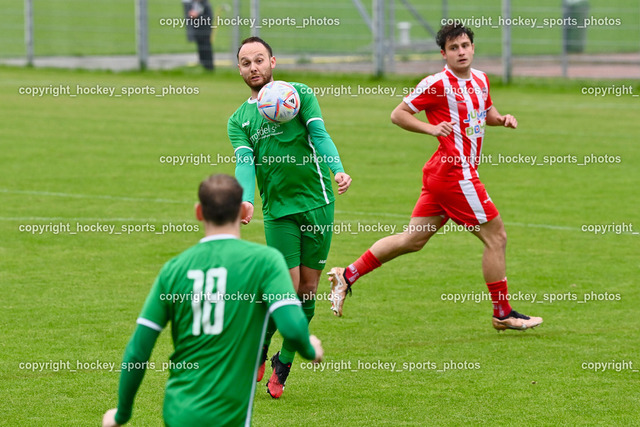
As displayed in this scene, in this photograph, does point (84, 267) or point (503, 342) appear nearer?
point (503, 342)

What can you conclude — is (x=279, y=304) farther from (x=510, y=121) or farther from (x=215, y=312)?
(x=510, y=121)

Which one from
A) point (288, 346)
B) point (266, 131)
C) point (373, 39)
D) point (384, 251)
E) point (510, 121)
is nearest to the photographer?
point (288, 346)

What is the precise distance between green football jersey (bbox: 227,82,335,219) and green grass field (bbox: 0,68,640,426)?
1338 millimetres

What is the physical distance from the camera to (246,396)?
4.63 m

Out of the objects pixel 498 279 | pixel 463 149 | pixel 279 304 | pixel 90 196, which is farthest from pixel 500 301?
pixel 90 196

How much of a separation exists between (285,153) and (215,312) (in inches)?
119

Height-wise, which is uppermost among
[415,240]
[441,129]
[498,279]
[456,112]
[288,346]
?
[456,112]

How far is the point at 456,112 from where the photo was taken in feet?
29.0

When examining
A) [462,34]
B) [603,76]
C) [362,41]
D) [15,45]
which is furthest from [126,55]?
[462,34]

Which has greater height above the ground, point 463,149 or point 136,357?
point 463,149

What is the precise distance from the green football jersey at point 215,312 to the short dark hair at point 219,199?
3.4 inches

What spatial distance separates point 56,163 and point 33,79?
1316cm

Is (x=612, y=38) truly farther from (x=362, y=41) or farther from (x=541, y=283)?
(x=541, y=283)

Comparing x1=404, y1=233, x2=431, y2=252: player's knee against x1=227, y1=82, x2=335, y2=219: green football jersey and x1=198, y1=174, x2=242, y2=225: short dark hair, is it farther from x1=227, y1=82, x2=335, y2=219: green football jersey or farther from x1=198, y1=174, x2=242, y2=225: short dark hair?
x1=198, y1=174, x2=242, y2=225: short dark hair
